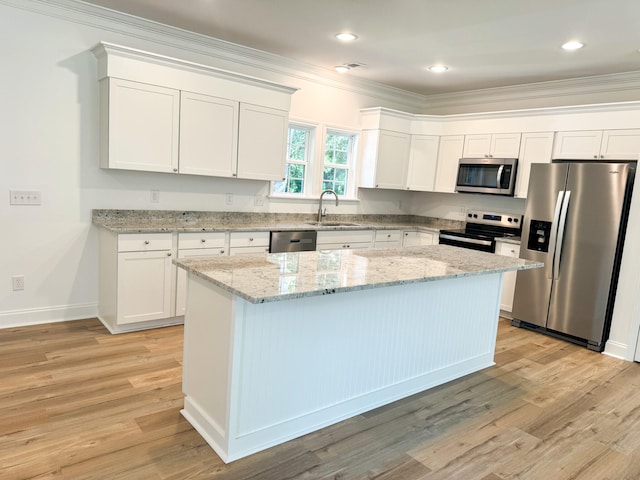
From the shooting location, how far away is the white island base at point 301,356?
6.76ft

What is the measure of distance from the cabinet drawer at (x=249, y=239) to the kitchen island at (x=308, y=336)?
1419 mm

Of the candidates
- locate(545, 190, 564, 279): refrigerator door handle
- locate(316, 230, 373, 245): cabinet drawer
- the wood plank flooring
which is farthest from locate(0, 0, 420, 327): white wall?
locate(545, 190, 564, 279): refrigerator door handle

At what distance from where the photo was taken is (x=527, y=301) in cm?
440

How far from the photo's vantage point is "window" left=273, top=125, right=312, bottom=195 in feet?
16.6

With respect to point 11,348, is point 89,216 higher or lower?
higher

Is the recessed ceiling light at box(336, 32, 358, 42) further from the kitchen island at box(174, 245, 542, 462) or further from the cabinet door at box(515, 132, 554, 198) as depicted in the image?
the cabinet door at box(515, 132, 554, 198)

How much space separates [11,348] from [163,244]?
1.27 metres

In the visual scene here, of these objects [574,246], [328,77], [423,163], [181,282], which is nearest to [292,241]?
[181,282]

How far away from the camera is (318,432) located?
236 cm

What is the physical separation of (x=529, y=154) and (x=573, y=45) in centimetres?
131

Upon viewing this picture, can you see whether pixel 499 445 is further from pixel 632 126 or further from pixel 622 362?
pixel 632 126

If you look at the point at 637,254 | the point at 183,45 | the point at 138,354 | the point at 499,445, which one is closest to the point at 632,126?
the point at 637,254

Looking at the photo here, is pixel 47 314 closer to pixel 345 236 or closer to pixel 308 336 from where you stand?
pixel 308 336

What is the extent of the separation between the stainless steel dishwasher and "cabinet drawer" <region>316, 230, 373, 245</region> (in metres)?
0.10
